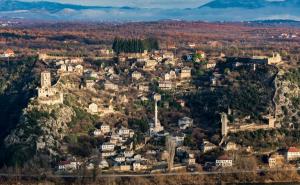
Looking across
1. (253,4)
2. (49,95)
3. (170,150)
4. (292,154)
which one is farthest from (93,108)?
(253,4)

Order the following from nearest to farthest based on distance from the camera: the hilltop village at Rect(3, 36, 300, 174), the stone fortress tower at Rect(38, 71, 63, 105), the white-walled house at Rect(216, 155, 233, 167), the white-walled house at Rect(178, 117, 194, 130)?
the white-walled house at Rect(216, 155, 233, 167), the hilltop village at Rect(3, 36, 300, 174), the stone fortress tower at Rect(38, 71, 63, 105), the white-walled house at Rect(178, 117, 194, 130)

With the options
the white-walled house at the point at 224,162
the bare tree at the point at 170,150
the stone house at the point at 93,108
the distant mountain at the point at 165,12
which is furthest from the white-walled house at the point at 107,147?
the distant mountain at the point at 165,12

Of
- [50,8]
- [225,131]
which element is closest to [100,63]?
[225,131]

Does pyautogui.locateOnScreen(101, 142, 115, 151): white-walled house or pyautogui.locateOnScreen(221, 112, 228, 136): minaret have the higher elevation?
pyautogui.locateOnScreen(221, 112, 228, 136): minaret

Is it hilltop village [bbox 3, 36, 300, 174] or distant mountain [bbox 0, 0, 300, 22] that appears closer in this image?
hilltop village [bbox 3, 36, 300, 174]

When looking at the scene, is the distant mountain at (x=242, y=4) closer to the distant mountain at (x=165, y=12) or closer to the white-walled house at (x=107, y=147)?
the distant mountain at (x=165, y=12)

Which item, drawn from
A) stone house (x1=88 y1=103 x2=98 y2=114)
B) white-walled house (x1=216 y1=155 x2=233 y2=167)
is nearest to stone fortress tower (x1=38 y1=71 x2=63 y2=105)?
stone house (x1=88 y1=103 x2=98 y2=114)

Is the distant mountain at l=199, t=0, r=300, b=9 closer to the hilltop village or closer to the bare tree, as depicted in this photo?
the hilltop village

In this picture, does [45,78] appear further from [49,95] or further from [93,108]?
[93,108]

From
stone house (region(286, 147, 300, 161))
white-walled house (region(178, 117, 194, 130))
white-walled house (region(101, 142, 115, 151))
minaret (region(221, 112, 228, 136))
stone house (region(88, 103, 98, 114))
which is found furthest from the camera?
stone house (region(88, 103, 98, 114))
